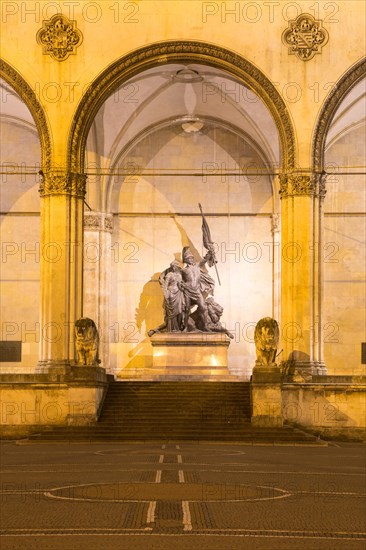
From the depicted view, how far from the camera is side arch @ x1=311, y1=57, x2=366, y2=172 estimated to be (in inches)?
1002

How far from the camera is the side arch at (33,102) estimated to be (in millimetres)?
25375

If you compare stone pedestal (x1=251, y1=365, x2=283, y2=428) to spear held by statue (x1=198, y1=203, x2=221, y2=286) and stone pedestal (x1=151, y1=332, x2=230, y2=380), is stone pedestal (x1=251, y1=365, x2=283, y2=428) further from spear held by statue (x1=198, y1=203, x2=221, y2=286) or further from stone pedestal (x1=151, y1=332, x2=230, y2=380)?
spear held by statue (x1=198, y1=203, x2=221, y2=286)

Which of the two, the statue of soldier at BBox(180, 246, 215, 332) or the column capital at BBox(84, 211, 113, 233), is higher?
the column capital at BBox(84, 211, 113, 233)

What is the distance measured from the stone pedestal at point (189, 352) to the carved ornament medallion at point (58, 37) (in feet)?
27.7

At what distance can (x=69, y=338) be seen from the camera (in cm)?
2506

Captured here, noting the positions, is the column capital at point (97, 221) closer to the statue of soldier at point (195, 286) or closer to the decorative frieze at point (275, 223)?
the statue of soldier at point (195, 286)

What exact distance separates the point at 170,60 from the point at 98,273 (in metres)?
8.97

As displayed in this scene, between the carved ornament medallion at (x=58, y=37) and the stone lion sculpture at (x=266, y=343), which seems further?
the carved ornament medallion at (x=58, y=37)

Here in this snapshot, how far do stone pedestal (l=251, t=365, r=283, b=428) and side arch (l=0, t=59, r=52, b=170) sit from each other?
22.9ft

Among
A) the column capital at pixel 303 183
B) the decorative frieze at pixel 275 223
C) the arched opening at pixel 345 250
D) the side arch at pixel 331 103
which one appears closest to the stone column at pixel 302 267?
the column capital at pixel 303 183

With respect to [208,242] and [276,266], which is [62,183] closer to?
[208,242]

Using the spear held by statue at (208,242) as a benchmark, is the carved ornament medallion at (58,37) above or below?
above

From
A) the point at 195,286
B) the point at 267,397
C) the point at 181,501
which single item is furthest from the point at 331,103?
the point at 181,501

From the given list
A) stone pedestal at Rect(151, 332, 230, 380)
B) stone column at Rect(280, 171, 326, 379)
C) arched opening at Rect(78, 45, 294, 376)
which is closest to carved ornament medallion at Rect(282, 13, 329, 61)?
stone column at Rect(280, 171, 326, 379)
